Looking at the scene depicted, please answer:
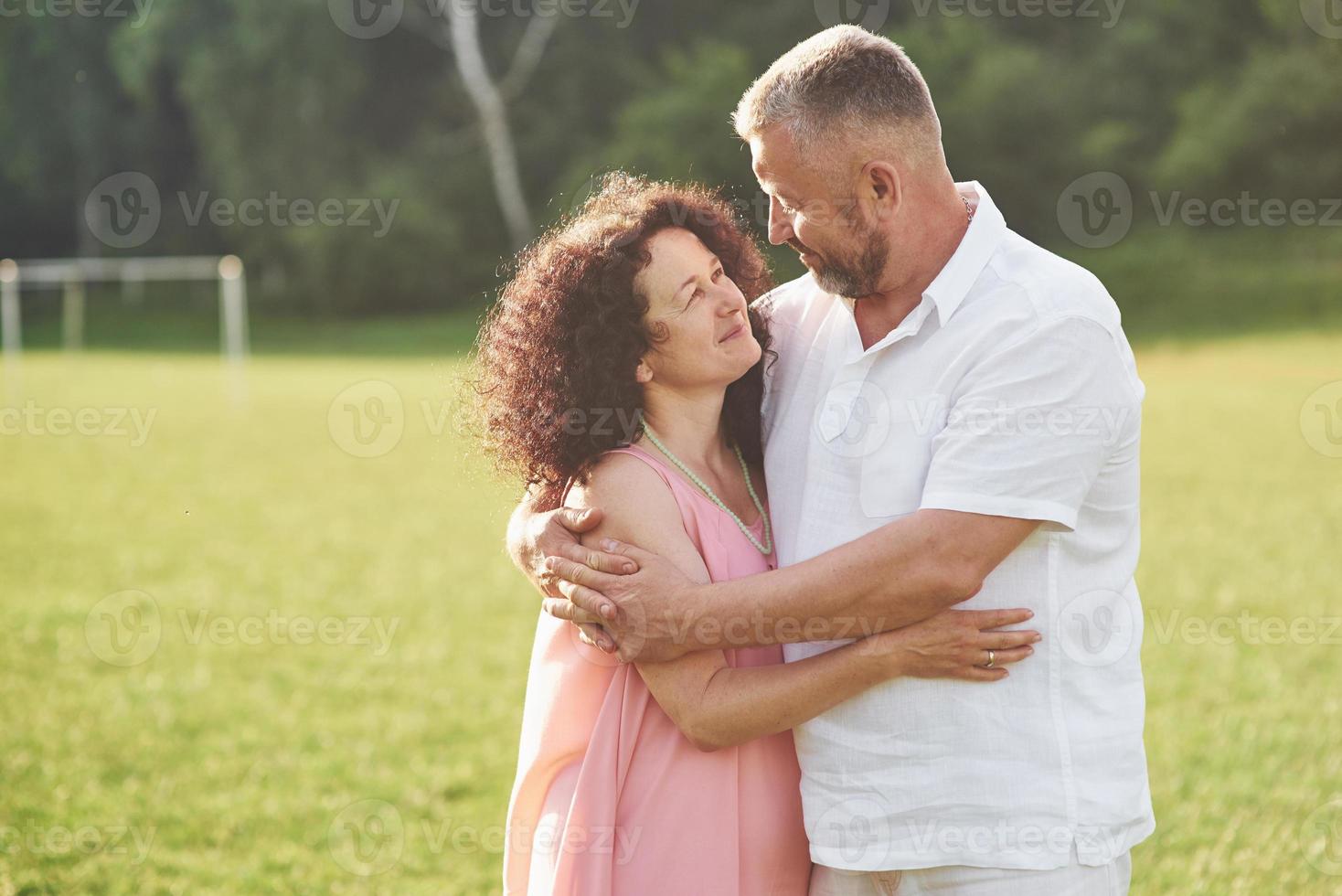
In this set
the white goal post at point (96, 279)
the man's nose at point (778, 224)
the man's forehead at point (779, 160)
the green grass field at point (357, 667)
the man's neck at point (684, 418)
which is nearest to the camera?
the man's forehead at point (779, 160)

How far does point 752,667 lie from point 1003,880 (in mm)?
611

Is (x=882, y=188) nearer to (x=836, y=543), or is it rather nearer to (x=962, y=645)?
(x=836, y=543)

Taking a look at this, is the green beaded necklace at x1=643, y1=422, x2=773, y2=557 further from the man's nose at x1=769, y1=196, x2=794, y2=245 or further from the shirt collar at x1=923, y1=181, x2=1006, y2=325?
the shirt collar at x1=923, y1=181, x2=1006, y2=325

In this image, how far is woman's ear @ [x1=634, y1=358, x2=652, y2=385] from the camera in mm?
2760

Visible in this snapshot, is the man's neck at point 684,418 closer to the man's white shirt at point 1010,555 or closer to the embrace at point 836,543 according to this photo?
the embrace at point 836,543

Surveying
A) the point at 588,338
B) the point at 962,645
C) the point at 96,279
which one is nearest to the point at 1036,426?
the point at 962,645

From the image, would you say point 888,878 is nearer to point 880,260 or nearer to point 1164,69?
point 880,260

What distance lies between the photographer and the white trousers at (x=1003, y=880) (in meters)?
2.40

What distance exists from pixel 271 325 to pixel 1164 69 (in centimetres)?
2161

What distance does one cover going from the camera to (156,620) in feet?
26.6

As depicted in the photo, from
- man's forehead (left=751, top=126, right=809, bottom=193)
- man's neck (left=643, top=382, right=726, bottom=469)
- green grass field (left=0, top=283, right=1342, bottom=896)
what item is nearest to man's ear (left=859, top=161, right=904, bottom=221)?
man's forehead (left=751, top=126, right=809, bottom=193)

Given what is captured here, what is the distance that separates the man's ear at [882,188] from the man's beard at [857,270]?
44mm

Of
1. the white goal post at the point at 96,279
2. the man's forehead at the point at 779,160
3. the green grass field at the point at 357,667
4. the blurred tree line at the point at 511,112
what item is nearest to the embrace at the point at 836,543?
the man's forehead at the point at 779,160

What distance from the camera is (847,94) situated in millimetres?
2521
